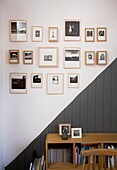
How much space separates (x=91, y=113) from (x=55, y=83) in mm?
642

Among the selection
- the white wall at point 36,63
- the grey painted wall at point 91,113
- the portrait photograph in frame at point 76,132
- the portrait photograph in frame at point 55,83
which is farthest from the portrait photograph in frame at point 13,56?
the portrait photograph in frame at point 76,132

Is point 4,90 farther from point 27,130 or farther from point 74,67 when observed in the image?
point 74,67

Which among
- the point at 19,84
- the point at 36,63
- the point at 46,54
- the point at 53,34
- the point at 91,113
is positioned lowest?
the point at 91,113

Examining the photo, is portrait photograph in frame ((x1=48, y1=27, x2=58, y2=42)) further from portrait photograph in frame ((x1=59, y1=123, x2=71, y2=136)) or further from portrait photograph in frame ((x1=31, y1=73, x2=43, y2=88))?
portrait photograph in frame ((x1=59, y1=123, x2=71, y2=136))

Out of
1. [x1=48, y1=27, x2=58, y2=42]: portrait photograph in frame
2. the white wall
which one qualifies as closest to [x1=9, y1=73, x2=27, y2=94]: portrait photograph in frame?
the white wall

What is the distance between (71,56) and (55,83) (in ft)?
1.39

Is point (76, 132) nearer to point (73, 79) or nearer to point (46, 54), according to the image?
point (73, 79)

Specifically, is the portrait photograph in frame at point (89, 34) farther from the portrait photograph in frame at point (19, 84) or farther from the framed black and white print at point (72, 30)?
the portrait photograph in frame at point (19, 84)

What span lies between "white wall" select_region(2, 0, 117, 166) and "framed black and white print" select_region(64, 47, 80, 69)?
6 centimetres

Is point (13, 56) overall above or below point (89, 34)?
below

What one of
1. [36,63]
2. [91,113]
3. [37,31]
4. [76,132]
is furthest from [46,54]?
[76,132]

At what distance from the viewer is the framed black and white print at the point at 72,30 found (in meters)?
2.67

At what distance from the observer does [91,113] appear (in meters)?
2.74

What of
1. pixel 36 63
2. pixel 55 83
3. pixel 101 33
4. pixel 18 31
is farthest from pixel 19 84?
pixel 101 33
